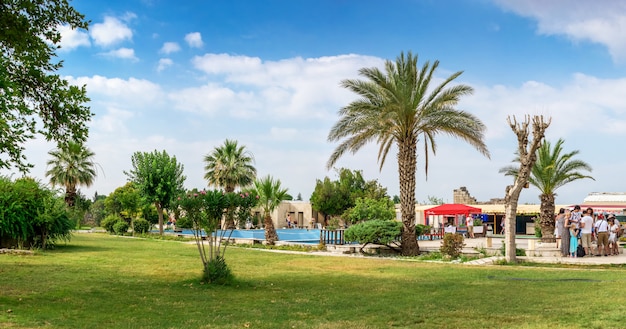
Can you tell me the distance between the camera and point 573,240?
66.3 feet

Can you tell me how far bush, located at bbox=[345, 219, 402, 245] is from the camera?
2242cm

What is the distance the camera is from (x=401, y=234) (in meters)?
22.7

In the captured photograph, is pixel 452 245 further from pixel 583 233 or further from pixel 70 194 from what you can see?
pixel 70 194

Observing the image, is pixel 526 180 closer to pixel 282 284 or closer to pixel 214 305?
pixel 282 284

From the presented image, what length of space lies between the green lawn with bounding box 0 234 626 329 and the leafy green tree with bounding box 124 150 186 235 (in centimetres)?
2212

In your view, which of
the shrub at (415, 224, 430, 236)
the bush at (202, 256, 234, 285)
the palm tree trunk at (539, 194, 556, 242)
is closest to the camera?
the bush at (202, 256, 234, 285)

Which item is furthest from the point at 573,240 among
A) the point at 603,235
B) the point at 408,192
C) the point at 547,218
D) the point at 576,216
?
the point at 547,218

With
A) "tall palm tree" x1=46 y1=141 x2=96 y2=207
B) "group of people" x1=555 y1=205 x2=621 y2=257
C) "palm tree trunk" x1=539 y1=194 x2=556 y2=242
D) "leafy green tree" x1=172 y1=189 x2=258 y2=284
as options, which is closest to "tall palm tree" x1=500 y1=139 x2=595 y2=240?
"palm tree trunk" x1=539 y1=194 x2=556 y2=242

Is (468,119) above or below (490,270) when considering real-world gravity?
above

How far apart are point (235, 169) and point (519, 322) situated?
145 feet

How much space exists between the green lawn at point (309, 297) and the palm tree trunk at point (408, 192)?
17.2 ft

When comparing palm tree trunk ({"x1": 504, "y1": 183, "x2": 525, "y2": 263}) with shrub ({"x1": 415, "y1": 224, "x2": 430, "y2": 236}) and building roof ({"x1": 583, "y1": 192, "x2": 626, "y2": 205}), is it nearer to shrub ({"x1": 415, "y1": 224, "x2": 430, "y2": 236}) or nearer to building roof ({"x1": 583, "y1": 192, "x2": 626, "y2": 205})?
shrub ({"x1": 415, "y1": 224, "x2": 430, "y2": 236})

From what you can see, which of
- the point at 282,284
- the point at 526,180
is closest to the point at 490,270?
the point at 526,180

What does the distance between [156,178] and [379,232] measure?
2182 centimetres
